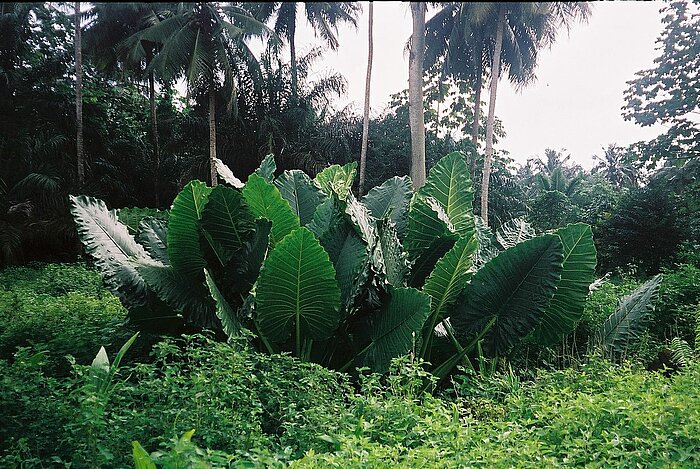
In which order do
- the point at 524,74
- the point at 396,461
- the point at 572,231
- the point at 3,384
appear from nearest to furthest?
the point at 396,461, the point at 3,384, the point at 572,231, the point at 524,74

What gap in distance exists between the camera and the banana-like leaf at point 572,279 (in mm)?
4898

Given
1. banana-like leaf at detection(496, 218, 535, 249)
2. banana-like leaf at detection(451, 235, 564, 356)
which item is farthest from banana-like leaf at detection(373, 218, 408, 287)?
banana-like leaf at detection(496, 218, 535, 249)

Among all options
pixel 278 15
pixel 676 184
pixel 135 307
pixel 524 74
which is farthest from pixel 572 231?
pixel 278 15

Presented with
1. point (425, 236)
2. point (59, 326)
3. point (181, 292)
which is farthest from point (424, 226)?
point (59, 326)

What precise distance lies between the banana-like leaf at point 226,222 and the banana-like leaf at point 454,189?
72.0 inches

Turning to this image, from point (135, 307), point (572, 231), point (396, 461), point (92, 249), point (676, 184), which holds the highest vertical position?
point (676, 184)

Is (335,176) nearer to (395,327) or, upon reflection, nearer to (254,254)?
(254,254)

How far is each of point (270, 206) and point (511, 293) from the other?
6.85 ft

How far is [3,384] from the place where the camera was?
281cm

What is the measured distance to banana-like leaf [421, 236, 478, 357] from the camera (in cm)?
442

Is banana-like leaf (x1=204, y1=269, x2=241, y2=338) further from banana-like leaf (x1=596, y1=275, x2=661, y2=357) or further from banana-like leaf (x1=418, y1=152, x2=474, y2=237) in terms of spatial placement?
banana-like leaf (x1=596, y1=275, x2=661, y2=357)

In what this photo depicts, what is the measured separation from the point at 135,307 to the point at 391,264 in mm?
2155

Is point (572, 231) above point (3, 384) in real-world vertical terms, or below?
above

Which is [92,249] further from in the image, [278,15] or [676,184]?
[278,15]
